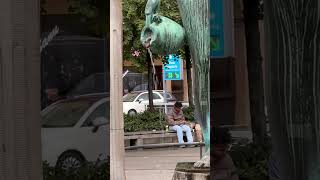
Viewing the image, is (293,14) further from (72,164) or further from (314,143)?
(72,164)

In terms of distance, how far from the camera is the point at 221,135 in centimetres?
342

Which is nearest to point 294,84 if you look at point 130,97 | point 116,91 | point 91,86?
point 91,86

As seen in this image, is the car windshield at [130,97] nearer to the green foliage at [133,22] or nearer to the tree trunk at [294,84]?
the green foliage at [133,22]

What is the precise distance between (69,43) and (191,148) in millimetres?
11698

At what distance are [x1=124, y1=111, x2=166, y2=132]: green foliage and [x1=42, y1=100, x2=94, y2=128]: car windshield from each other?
1396 centimetres

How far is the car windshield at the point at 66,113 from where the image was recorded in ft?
12.6

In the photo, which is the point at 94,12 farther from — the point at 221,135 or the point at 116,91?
the point at 116,91

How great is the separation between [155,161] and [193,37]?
7000 millimetres

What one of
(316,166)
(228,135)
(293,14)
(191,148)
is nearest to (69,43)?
(228,135)

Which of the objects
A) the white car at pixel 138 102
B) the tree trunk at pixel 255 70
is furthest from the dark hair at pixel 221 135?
the white car at pixel 138 102

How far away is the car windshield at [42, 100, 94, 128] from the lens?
384 cm

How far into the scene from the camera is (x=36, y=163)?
8.82ft

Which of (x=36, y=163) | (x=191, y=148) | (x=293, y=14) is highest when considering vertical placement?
(x=293, y=14)

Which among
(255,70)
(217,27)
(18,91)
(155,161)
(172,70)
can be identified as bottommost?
(155,161)
